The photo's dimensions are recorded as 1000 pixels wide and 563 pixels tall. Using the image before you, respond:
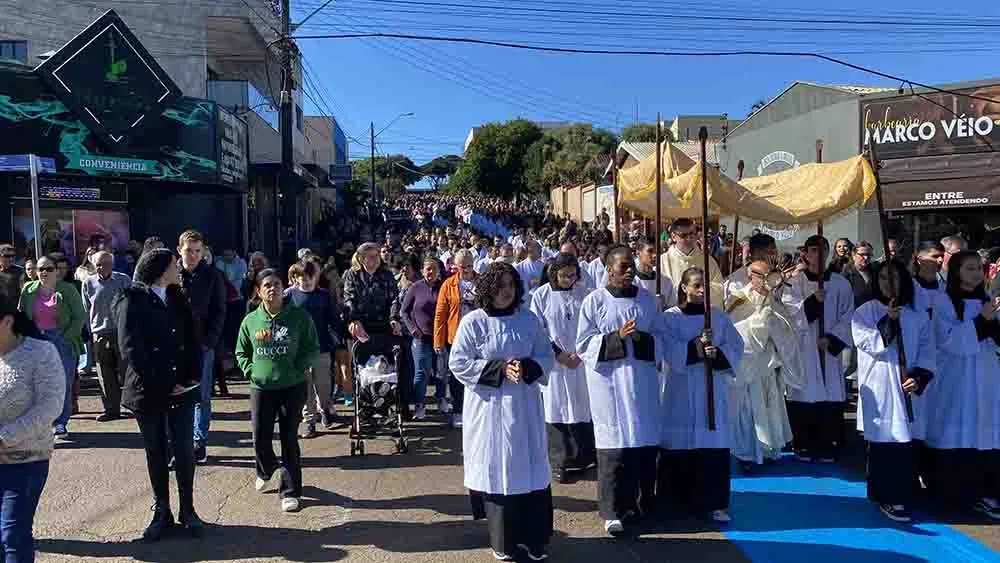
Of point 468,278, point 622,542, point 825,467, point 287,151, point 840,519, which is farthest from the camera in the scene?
point 287,151

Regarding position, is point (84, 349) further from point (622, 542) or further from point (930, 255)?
point (930, 255)

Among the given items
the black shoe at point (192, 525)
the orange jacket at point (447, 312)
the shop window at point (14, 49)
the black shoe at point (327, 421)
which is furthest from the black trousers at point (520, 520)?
the shop window at point (14, 49)

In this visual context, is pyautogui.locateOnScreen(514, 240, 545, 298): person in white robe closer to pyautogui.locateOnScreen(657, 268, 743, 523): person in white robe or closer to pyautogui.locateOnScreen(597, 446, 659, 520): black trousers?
pyautogui.locateOnScreen(657, 268, 743, 523): person in white robe

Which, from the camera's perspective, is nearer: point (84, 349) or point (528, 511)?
point (528, 511)

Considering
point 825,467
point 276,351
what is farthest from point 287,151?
point 825,467

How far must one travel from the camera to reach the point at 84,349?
9867mm

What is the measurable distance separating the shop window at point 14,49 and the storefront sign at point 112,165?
6.68 meters

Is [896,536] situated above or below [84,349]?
below

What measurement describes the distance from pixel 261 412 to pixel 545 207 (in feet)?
127

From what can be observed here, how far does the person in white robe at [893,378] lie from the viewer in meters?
5.42

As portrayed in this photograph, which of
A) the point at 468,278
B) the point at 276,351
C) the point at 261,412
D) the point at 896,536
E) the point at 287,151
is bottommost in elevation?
the point at 896,536

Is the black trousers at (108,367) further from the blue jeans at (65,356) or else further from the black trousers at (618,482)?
the black trousers at (618,482)

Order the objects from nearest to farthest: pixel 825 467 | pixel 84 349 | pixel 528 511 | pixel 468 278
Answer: pixel 528 511
pixel 825 467
pixel 468 278
pixel 84 349

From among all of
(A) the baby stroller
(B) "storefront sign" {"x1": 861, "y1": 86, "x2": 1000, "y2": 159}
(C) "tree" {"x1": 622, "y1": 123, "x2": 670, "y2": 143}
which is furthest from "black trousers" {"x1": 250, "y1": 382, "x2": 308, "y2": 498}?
(C) "tree" {"x1": 622, "y1": 123, "x2": 670, "y2": 143}
